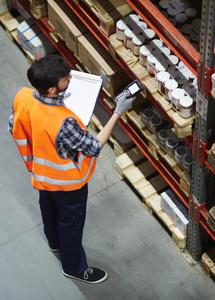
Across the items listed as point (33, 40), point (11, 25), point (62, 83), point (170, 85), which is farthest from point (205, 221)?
point (11, 25)

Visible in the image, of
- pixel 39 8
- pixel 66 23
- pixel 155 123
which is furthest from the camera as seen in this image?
pixel 39 8

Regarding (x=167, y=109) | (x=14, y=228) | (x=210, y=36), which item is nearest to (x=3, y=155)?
(x=14, y=228)

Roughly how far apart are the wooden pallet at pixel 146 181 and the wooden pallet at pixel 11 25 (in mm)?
2066

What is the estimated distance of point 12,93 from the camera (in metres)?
8.83

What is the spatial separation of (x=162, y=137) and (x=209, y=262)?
51.7 inches

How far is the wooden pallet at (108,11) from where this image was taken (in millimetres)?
6664

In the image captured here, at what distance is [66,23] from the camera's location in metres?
7.59

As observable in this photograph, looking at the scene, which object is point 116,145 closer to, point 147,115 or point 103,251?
point 147,115

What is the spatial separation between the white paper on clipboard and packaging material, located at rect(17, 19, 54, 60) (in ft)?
7.97

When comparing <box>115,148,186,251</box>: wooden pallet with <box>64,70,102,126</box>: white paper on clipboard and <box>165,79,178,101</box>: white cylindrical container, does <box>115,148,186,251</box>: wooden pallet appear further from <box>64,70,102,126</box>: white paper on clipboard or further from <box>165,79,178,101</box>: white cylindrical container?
<box>165,79,178,101</box>: white cylindrical container

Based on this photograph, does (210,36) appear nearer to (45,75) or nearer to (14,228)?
(45,75)

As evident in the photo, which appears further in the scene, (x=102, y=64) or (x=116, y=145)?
(x=116, y=145)

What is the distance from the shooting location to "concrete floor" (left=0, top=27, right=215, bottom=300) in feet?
23.6

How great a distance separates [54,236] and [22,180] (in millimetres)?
1058
